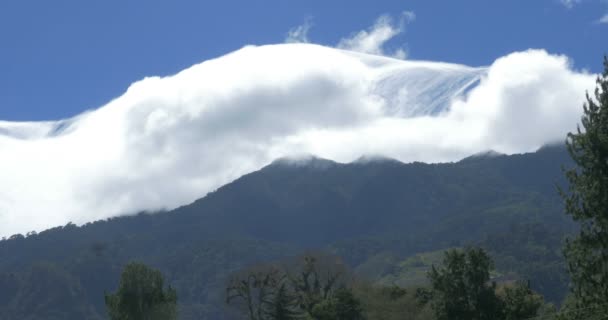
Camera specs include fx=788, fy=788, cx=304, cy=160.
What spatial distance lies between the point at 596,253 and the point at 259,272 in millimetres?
75589

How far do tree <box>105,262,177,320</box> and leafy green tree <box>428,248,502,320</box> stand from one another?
137ft

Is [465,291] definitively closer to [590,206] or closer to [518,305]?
[518,305]

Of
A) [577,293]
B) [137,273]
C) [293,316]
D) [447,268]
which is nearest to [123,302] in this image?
[137,273]

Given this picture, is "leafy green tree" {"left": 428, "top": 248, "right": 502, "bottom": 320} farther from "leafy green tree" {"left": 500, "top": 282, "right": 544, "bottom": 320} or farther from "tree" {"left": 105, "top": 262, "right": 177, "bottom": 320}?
"tree" {"left": 105, "top": 262, "right": 177, "bottom": 320}

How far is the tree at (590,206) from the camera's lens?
37.1 metres

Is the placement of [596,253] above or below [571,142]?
below

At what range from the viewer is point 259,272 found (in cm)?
11019

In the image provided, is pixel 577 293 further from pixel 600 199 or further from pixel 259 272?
pixel 259 272

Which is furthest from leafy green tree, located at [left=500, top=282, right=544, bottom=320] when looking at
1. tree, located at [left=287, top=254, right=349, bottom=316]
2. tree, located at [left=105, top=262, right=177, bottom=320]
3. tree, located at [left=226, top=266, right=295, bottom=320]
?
tree, located at [left=105, top=262, right=177, bottom=320]

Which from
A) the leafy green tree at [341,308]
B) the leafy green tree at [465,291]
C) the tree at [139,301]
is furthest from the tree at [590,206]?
the tree at [139,301]

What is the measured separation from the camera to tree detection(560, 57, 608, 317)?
37094 millimetres

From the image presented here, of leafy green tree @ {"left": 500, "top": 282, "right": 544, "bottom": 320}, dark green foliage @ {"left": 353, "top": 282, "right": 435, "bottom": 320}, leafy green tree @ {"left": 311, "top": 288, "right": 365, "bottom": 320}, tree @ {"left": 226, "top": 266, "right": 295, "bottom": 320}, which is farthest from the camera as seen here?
tree @ {"left": 226, "top": 266, "right": 295, "bottom": 320}

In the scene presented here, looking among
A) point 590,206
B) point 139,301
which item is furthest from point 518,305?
point 139,301

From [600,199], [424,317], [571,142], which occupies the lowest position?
[424,317]
